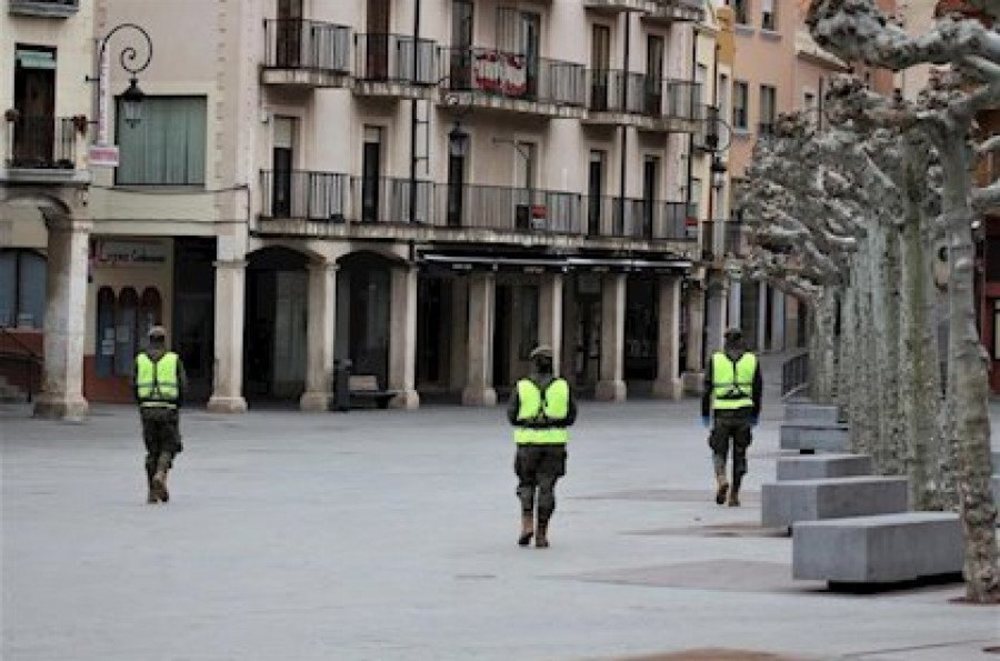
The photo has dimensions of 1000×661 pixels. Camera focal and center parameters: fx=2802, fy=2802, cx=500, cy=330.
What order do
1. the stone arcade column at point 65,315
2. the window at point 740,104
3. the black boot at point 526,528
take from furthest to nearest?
the window at point 740,104 → the stone arcade column at point 65,315 → the black boot at point 526,528

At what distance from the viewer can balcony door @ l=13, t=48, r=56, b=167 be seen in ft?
171

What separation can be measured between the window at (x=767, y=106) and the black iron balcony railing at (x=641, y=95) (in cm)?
1317

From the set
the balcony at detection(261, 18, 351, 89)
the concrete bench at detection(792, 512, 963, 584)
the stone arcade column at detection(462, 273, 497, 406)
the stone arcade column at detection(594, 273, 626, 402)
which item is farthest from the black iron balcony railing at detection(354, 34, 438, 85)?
the concrete bench at detection(792, 512, 963, 584)

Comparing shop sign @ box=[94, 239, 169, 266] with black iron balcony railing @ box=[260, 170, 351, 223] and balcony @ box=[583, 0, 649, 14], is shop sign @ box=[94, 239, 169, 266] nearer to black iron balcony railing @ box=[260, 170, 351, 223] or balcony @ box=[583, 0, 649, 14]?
black iron balcony railing @ box=[260, 170, 351, 223]

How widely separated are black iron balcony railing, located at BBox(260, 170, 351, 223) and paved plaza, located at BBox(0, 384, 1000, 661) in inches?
708

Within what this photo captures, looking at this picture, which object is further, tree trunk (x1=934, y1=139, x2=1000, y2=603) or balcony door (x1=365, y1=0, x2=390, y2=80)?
balcony door (x1=365, y1=0, x2=390, y2=80)

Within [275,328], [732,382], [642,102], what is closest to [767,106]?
[642,102]

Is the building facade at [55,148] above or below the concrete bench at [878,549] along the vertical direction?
above

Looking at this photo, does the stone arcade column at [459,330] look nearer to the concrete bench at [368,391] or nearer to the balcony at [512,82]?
the balcony at [512,82]

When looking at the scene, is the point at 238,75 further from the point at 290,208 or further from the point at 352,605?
the point at 352,605

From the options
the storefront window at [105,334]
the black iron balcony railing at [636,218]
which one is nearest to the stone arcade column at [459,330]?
the black iron balcony railing at [636,218]

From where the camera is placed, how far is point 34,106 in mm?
52625

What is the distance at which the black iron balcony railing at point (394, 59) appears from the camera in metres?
63.2

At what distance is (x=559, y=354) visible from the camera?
74.9 meters
